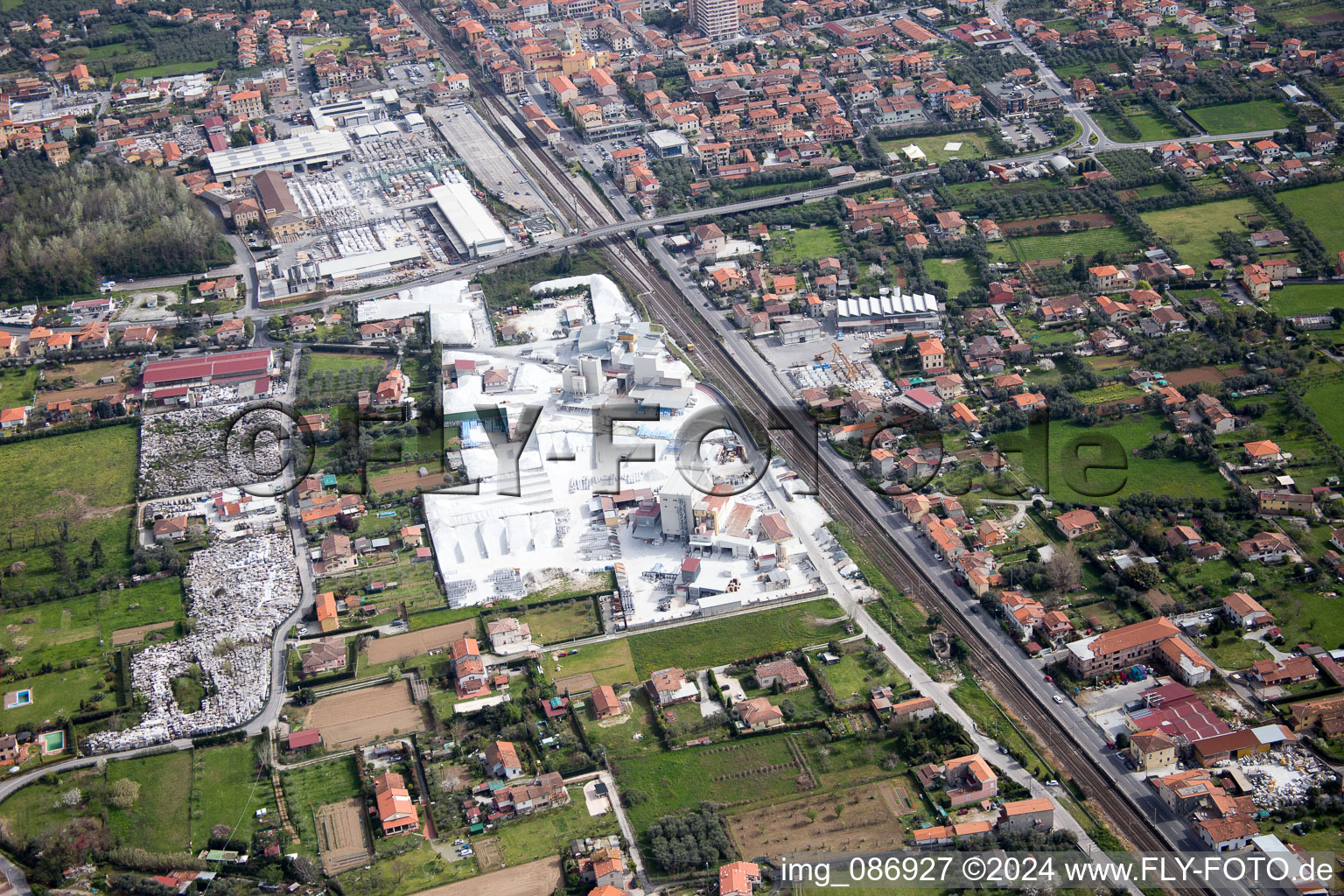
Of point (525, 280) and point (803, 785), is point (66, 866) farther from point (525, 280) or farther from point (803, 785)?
point (525, 280)

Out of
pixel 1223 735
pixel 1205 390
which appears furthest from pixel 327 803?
pixel 1205 390

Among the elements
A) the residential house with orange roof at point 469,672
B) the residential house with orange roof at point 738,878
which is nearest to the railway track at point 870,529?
the residential house with orange roof at point 738,878

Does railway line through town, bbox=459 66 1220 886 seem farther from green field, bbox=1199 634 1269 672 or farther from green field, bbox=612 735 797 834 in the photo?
green field, bbox=612 735 797 834

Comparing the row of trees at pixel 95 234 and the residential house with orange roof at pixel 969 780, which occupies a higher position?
the row of trees at pixel 95 234

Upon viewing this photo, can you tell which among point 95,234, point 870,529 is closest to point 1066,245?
point 870,529

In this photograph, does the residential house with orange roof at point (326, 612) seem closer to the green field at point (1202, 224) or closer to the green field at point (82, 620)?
the green field at point (82, 620)

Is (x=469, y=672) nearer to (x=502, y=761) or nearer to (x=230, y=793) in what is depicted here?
(x=502, y=761)
